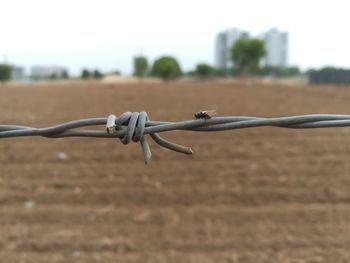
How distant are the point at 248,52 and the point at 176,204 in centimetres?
4874

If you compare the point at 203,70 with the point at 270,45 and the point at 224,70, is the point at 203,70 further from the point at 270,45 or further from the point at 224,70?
the point at 270,45

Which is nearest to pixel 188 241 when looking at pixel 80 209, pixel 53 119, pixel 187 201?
pixel 187 201

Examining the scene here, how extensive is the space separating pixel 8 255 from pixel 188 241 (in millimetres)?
1183

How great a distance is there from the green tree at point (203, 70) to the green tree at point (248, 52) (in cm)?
936

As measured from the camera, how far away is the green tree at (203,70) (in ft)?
198

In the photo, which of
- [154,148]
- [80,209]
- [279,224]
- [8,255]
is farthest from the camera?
[154,148]

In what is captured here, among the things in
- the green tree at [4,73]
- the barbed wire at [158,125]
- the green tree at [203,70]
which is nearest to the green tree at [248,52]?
the green tree at [203,70]

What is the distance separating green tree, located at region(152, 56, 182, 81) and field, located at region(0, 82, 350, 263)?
5404cm

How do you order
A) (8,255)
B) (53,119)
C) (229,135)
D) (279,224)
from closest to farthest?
(8,255) < (279,224) < (229,135) < (53,119)

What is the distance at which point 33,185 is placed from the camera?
12.8 feet

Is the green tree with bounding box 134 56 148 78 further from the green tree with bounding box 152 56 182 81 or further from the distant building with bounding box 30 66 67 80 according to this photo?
the distant building with bounding box 30 66 67 80

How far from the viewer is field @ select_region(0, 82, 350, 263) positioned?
268cm

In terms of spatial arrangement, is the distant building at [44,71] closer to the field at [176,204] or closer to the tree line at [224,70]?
the tree line at [224,70]

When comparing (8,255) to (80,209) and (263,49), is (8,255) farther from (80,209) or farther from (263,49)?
(263,49)
